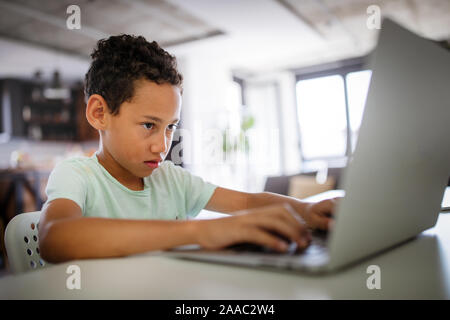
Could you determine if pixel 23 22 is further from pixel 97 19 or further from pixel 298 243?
pixel 298 243

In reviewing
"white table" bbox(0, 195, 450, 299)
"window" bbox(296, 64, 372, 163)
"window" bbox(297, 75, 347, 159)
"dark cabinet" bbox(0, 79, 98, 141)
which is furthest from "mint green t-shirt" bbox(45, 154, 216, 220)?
"window" bbox(297, 75, 347, 159)

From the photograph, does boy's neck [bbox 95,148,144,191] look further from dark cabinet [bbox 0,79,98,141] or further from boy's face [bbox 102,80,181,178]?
dark cabinet [bbox 0,79,98,141]

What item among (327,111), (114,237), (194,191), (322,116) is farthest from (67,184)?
(322,116)

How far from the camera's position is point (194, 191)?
1.05m

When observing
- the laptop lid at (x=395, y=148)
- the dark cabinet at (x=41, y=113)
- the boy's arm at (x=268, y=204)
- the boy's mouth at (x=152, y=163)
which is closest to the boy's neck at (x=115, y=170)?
the boy's mouth at (x=152, y=163)

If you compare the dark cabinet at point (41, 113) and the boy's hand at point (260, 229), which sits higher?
the dark cabinet at point (41, 113)

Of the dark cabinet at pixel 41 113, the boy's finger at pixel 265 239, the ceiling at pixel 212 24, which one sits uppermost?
the ceiling at pixel 212 24

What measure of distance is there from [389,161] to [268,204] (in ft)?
1.74

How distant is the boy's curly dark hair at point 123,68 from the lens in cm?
83

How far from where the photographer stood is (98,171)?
854 mm

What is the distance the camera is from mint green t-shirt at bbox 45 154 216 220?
2.29ft

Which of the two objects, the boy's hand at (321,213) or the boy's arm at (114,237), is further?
the boy's hand at (321,213)

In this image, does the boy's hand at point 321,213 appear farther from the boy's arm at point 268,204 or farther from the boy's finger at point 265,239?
the boy's finger at point 265,239

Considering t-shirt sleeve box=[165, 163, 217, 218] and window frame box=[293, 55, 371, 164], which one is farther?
window frame box=[293, 55, 371, 164]
